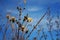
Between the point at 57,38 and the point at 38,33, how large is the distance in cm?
41

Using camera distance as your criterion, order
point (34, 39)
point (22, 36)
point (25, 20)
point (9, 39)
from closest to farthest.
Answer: point (25, 20), point (22, 36), point (9, 39), point (34, 39)

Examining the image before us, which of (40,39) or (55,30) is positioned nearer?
(40,39)

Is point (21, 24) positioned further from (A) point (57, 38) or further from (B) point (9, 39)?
(A) point (57, 38)

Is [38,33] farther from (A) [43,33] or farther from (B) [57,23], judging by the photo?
(B) [57,23]

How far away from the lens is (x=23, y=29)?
1.38 metres

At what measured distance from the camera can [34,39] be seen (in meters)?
2.87

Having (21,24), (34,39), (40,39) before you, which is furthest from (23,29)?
(40,39)

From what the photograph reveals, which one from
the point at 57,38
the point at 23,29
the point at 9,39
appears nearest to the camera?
the point at 23,29

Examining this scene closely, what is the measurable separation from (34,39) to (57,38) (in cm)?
66

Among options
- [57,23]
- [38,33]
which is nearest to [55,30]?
[57,23]

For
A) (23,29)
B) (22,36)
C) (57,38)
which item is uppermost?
(23,29)

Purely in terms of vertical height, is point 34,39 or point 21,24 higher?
point 21,24

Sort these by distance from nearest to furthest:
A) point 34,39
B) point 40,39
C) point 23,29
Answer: point 23,29 → point 34,39 → point 40,39

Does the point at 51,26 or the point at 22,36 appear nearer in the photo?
the point at 22,36
